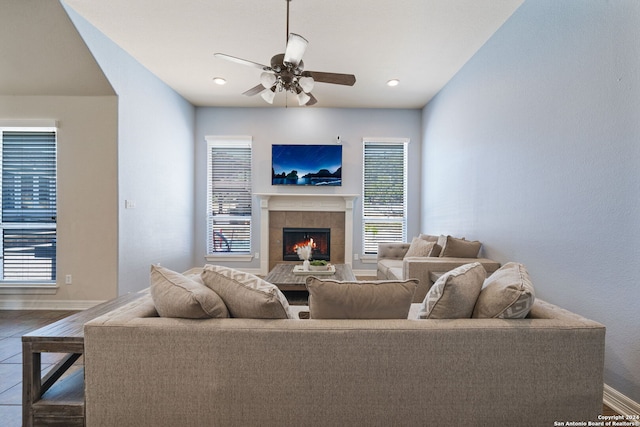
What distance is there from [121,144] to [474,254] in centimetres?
423

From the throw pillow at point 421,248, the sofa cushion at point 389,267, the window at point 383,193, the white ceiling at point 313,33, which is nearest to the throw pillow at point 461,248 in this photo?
the throw pillow at point 421,248

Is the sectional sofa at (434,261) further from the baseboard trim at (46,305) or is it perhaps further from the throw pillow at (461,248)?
the baseboard trim at (46,305)

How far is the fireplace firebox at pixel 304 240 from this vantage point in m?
5.50

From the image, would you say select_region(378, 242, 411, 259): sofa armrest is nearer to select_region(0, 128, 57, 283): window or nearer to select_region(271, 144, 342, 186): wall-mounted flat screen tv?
select_region(271, 144, 342, 186): wall-mounted flat screen tv

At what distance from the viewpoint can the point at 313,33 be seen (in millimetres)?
3141

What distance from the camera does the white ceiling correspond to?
8.93 feet

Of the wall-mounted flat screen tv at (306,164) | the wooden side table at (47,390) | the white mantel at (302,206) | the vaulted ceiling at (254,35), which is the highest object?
the vaulted ceiling at (254,35)

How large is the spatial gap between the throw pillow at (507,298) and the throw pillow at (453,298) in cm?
5

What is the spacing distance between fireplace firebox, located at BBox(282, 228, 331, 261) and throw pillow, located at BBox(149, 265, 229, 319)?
13.1 feet

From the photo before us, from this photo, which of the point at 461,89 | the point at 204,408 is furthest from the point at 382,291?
the point at 461,89

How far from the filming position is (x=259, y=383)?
1300mm

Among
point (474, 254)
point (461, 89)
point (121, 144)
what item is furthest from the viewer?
point (461, 89)

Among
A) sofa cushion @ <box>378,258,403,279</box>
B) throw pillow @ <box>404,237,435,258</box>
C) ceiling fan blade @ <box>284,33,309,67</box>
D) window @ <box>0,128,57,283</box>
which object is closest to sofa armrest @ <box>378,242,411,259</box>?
sofa cushion @ <box>378,258,403,279</box>

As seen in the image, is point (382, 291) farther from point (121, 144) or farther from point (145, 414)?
point (121, 144)
